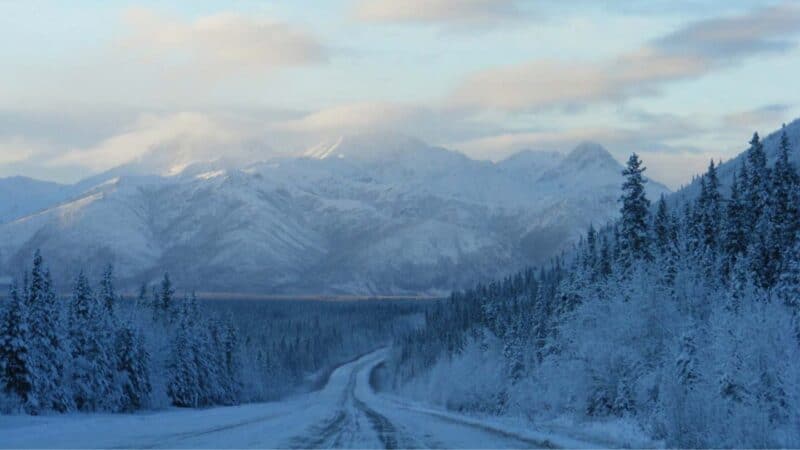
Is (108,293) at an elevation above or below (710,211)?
below

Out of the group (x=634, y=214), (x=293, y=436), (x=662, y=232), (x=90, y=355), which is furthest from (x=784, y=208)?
(x=90, y=355)

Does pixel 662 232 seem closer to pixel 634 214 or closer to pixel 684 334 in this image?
pixel 634 214

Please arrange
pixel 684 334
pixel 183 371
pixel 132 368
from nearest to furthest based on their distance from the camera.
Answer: pixel 684 334, pixel 132 368, pixel 183 371

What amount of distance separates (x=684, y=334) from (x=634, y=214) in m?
21.0

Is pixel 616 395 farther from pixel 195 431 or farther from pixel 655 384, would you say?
pixel 195 431

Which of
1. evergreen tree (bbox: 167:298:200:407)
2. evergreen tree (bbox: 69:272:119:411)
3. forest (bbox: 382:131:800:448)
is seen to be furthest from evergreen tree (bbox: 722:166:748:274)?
evergreen tree (bbox: 167:298:200:407)

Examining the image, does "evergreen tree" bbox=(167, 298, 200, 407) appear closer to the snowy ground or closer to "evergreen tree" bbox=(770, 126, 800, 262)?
the snowy ground

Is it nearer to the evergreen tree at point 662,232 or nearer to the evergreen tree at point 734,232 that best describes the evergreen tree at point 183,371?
the evergreen tree at point 662,232

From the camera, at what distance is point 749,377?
32.2 metres

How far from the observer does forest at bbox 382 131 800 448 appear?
30.1 meters

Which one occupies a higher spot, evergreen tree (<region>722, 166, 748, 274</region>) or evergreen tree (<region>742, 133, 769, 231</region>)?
evergreen tree (<region>742, 133, 769, 231</region>)

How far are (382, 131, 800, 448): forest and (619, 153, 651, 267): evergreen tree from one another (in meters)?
0.09

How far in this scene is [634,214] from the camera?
60.0 meters

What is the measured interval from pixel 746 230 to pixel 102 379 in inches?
1899
